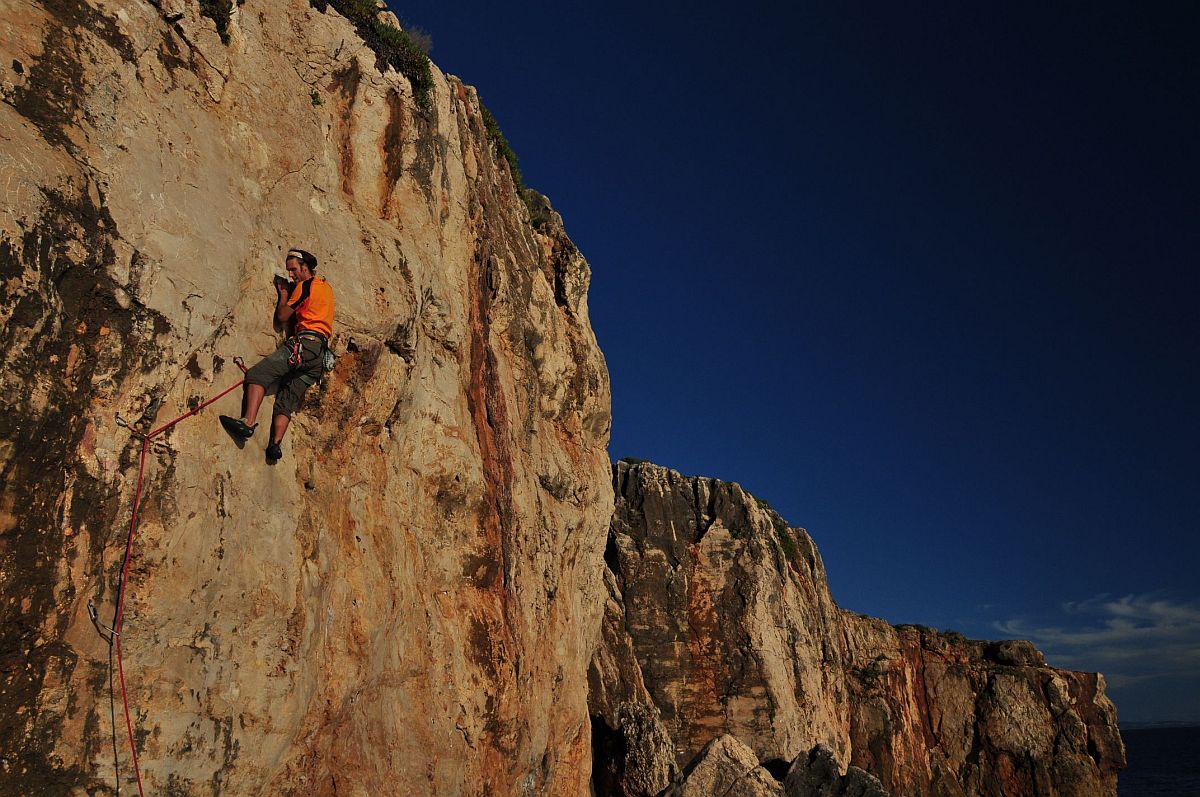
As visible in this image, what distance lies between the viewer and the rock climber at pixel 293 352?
812 centimetres

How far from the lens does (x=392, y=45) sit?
490 inches

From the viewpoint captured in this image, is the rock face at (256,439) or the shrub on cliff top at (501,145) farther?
the shrub on cliff top at (501,145)

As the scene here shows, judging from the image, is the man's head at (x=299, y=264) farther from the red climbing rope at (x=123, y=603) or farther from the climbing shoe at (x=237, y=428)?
the red climbing rope at (x=123, y=603)

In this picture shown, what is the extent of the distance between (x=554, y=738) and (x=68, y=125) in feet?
40.7

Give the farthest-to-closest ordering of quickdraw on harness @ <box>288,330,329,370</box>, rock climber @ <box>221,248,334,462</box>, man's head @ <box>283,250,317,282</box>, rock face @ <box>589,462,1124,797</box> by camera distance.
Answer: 1. rock face @ <box>589,462,1124,797</box>
2. man's head @ <box>283,250,317,282</box>
3. quickdraw on harness @ <box>288,330,329,370</box>
4. rock climber @ <box>221,248,334,462</box>

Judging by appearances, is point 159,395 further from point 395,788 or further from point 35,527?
point 395,788

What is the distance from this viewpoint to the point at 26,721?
5.92 meters

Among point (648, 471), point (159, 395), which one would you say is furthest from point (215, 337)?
point (648, 471)

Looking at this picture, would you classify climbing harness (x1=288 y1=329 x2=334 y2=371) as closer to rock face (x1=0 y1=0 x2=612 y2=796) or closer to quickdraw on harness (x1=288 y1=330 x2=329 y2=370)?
quickdraw on harness (x1=288 y1=330 x2=329 y2=370)

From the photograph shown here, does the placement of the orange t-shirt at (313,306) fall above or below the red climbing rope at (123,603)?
above

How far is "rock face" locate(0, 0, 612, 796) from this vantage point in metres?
6.29

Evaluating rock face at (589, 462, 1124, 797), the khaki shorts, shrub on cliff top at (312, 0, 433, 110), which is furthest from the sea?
the khaki shorts

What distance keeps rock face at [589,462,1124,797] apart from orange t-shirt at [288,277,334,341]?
2008 cm

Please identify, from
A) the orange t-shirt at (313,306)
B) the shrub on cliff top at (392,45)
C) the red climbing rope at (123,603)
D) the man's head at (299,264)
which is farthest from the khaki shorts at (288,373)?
the shrub on cliff top at (392,45)
